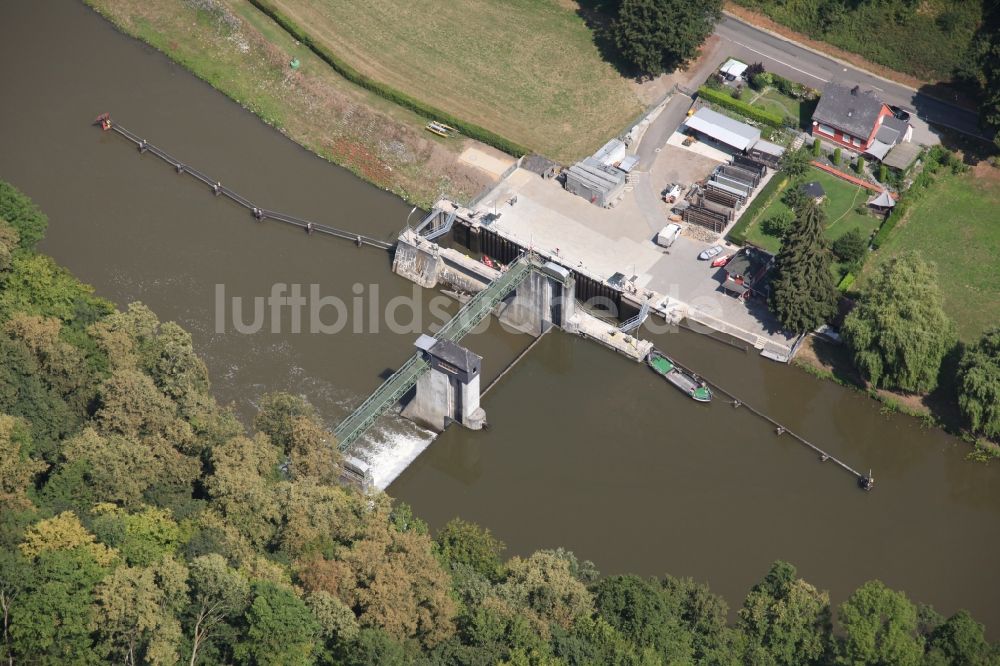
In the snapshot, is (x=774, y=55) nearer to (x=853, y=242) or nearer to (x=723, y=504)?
(x=853, y=242)

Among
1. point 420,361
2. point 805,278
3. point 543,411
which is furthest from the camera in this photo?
point 805,278

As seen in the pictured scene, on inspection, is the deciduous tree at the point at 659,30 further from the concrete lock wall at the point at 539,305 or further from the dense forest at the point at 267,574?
the dense forest at the point at 267,574

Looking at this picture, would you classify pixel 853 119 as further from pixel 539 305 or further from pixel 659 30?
pixel 539 305

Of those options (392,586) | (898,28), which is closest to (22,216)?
(392,586)

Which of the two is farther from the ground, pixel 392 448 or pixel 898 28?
pixel 898 28

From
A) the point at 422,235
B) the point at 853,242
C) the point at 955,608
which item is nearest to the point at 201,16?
the point at 422,235

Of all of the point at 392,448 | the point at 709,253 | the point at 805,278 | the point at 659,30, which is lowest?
the point at 392,448
